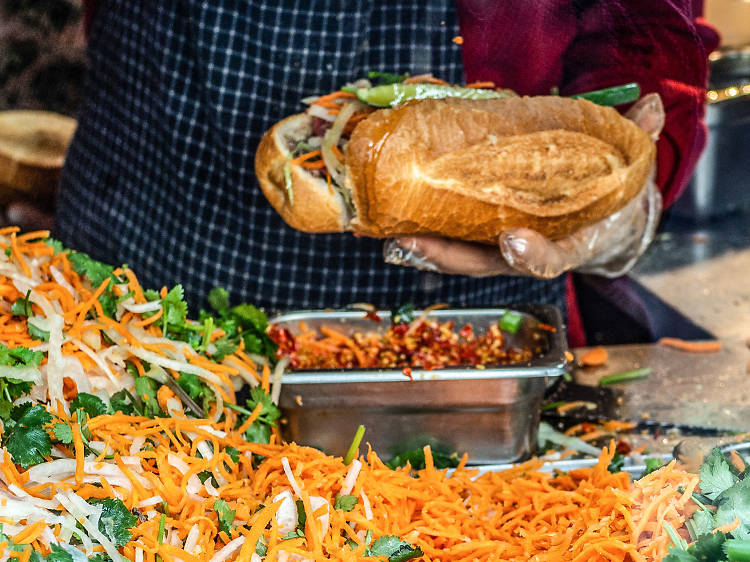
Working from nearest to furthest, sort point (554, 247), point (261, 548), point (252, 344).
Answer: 1. point (261, 548)
2. point (252, 344)
3. point (554, 247)

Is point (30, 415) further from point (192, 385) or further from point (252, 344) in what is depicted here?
point (252, 344)

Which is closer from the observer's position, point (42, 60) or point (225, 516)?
point (225, 516)

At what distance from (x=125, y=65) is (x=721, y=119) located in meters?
2.82

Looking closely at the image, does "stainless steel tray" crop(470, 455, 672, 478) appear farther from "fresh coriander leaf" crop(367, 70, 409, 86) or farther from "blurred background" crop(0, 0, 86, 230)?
"blurred background" crop(0, 0, 86, 230)

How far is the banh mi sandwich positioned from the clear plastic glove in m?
0.05

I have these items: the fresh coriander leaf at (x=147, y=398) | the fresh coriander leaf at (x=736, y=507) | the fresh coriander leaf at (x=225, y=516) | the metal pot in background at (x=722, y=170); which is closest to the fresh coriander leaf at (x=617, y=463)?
the fresh coriander leaf at (x=736, y=507)

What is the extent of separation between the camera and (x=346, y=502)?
134 centimetres

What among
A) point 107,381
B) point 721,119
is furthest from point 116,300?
point 721,119

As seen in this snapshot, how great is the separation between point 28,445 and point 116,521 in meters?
0.22

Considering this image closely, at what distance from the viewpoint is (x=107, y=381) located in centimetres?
150

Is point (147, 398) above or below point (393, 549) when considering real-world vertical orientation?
above

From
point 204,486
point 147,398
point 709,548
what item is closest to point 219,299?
point 147,398

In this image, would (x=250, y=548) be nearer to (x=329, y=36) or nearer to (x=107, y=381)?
(x=107, y=381)

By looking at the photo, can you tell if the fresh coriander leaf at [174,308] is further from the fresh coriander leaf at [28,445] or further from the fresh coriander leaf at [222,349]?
the fresh coriander leaf at [28,445]
